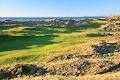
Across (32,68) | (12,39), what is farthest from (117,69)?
(12,39)

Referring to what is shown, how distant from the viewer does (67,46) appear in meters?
38.9

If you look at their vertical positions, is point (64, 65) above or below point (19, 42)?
above

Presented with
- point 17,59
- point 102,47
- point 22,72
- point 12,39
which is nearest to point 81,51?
point 102,47

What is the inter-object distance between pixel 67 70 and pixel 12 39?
81.9 ft

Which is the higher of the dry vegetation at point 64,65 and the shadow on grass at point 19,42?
the dry vegetation at point 64,65

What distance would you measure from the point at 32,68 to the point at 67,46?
11.4m

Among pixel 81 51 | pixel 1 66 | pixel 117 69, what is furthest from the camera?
pixel 81 51

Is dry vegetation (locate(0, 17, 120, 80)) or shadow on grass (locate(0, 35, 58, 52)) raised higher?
dry vegetation (locate(0, 17, 120, 80))

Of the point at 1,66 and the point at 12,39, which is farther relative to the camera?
the point at 12,39

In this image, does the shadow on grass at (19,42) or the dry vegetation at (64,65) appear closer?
the dry vegetation at (64,65)

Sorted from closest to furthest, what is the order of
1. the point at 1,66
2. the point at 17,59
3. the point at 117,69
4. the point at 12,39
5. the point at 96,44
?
the point at 117,69
the point at 1,66
the point at 17,59
the point at 96,44
the point at 12,39

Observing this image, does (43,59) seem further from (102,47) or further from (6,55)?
(102,47)

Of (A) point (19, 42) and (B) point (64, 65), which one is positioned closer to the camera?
(B) point (64, 65)

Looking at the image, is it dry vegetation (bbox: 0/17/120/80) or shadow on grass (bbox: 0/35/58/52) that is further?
shadow on grass (bbox: 0/35/58/52)
